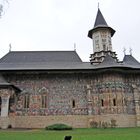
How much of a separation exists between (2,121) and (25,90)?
5075 millimetres

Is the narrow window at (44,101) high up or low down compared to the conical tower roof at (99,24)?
down

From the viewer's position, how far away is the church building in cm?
2753

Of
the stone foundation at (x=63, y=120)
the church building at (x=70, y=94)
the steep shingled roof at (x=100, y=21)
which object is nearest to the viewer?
the stone foundation at (x=63, y=120)

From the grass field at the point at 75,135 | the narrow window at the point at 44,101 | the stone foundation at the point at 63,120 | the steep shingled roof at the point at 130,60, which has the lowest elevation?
the grass field at the point at 75,135

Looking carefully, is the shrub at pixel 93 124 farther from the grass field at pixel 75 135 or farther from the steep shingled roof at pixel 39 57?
the steep shingled roof at pixel 39 57

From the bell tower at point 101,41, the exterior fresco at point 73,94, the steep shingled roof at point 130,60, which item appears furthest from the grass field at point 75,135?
the bell tower at point 101,41

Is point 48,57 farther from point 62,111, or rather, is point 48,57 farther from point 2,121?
point 2,121

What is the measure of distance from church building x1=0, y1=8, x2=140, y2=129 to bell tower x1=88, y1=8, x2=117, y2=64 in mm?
4107

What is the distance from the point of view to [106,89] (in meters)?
28.2

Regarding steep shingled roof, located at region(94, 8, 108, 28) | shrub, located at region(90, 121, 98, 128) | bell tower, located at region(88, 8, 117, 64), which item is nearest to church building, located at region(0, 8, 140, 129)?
shrub, located at region(90, 121, 98, 128)

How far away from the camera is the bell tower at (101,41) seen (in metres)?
34.7

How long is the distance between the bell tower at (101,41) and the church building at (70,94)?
4.11 m

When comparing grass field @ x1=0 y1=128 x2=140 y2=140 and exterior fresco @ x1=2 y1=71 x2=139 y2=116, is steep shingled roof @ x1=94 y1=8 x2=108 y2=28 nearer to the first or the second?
exterior fresco @ x1=2 y1=71 x2=139 y2=116

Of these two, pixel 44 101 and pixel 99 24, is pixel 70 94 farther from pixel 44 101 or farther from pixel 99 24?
pixel 99 24
